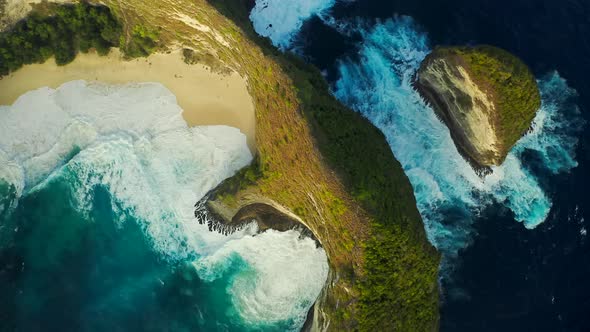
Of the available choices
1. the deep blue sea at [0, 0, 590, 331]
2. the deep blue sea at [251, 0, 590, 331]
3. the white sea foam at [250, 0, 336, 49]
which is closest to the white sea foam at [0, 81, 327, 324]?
the deep blue sea at [0, 0, 590, 331]

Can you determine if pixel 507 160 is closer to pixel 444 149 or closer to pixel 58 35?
pixel 444 149

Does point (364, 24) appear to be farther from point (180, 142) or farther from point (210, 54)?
point (180, 142)

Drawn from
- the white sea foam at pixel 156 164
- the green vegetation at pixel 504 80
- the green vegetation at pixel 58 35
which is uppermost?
the green vegetation at pixel 504 80

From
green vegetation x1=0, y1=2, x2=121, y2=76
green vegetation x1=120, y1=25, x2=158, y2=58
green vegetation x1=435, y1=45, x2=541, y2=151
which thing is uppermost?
green vegetation x1=435, y1=45, x2=541, y2=151

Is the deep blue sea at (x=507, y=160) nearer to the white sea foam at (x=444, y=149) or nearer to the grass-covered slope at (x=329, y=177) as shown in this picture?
the white sea foam at (x=444, y=149)

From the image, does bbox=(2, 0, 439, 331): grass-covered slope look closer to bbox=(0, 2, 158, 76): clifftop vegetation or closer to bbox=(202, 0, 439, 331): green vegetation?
bbox=(202, 0, 439, 331): green vegetation

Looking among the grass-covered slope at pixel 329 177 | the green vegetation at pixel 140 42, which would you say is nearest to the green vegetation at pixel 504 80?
the grass-covered slope at pixel 329 177
